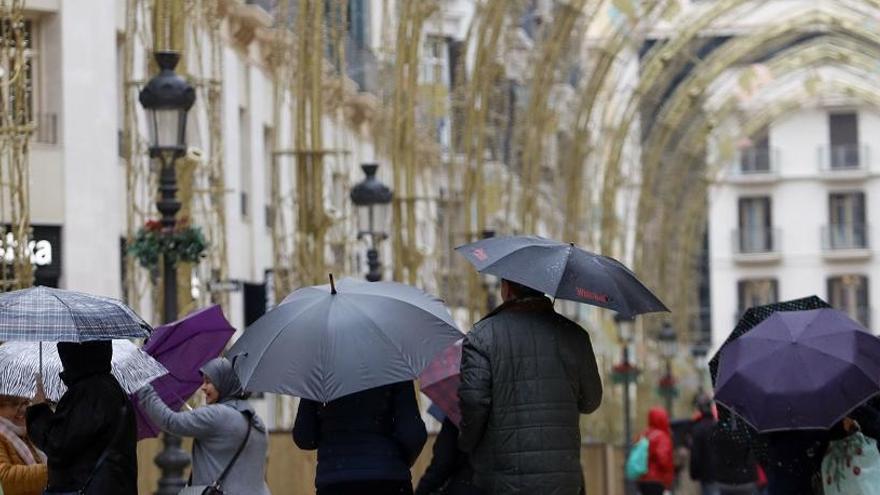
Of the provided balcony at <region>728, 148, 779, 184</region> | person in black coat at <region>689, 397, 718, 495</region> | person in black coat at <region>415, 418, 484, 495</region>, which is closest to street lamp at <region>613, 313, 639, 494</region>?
person in black coat at <region>689, 397, 718, 495</region>

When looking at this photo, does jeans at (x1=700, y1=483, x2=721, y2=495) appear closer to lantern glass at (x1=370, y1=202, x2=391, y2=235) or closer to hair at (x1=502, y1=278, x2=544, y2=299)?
lantern glass at (x1=370, y1=202, x2=391, y2=235)

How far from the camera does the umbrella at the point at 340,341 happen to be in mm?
11586

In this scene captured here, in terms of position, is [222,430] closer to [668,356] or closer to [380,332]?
[380,332]

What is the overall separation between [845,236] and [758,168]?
404 cm

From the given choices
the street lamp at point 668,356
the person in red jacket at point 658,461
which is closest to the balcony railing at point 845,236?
the street lamp at point 668,356

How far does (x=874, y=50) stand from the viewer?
57.9 m

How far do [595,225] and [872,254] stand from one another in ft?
119

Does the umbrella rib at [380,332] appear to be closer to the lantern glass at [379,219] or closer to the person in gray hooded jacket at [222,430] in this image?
the person in gray hooded jacket at [222,430]

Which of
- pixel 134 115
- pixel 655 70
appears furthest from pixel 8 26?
pixel 655 70

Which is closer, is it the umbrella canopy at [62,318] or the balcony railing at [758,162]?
the umbrella canopy at [62,318]

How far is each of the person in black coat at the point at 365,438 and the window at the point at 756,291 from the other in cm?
7609

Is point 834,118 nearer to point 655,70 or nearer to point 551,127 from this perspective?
point 655,70

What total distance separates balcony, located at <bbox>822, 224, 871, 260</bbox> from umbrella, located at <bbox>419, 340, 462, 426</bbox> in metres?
73.4

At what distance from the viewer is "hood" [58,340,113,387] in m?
11.2
